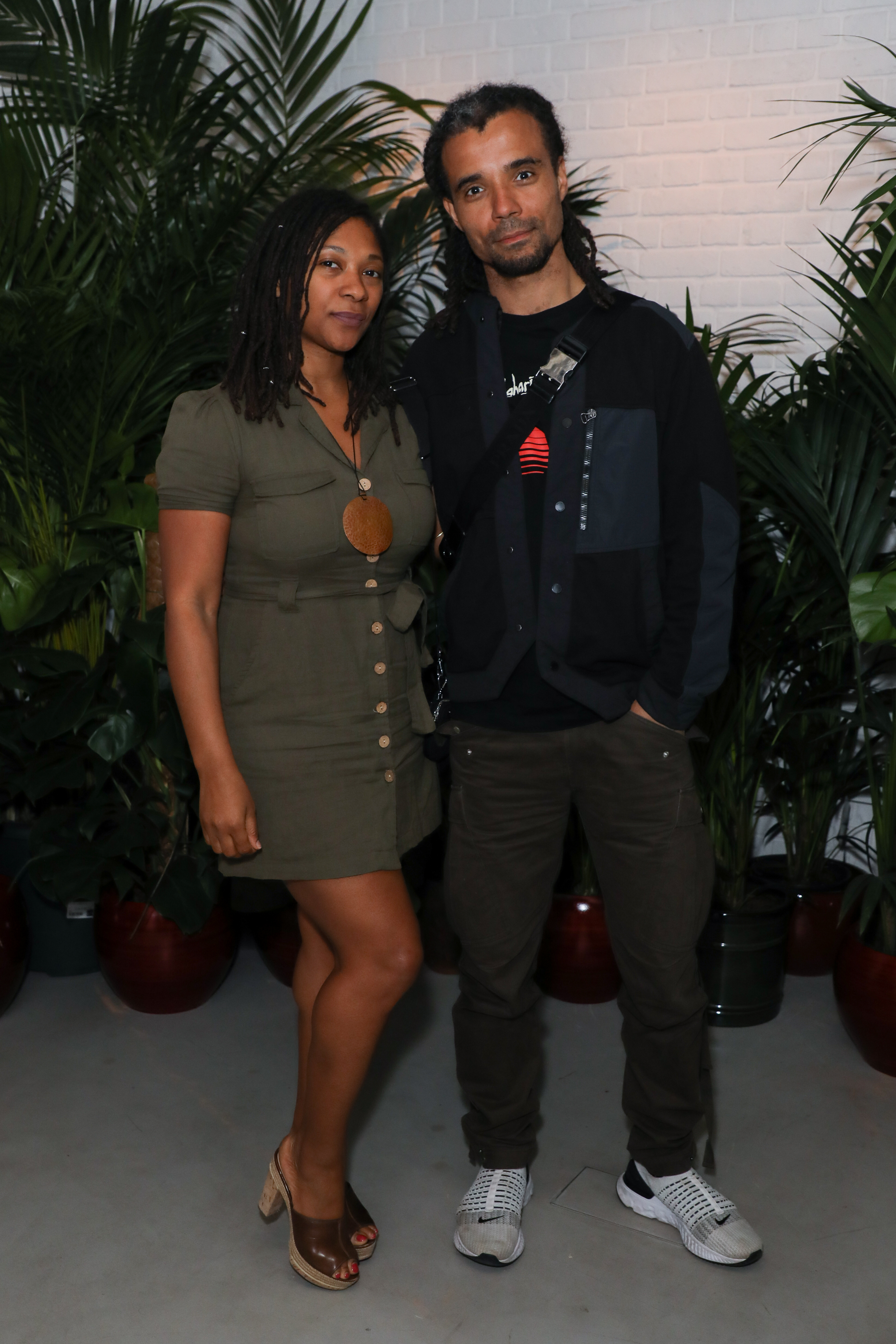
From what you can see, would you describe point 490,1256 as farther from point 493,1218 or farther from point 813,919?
point 813,919

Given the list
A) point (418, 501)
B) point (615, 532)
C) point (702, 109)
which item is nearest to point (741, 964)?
point (615, 532)

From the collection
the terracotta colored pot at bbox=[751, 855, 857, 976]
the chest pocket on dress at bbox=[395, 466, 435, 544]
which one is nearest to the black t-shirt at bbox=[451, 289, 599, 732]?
the chest pocket on dress at bbox=[395, 466, 435, 544]

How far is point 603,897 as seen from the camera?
2.03 m

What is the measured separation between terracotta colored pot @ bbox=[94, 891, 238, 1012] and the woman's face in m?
1.55

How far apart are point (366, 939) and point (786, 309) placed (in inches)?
88.8

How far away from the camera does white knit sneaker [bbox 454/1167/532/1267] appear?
6.57 ft

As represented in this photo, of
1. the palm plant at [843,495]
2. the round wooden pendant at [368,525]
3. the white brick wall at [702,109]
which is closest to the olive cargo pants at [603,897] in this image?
the round wooden pendant at [368,525]

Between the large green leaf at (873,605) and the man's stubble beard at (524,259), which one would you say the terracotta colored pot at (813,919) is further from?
the man's stubble beard at (524,259)

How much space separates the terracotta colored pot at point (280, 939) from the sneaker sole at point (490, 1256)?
1011 millimetres

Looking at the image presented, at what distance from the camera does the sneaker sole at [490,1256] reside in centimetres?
200

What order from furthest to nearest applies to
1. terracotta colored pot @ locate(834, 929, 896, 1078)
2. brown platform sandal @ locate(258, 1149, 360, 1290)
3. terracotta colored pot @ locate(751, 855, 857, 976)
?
terracotta colored pot @ locate(751, 855, 857, 976), terracotta colored pot @ locate(834, 929, 896, 1078), brown platform sandal @ locate(258, 1149, 360, 1290)

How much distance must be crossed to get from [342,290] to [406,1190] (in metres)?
1.60

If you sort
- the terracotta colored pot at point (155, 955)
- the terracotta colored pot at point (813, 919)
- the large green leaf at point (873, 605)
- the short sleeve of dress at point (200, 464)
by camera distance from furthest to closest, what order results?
1. the terracotta colored pot at point (813, 919)
2. the terracotta colored pot at point (155, 955)
3. the large green leaf at point (873, 605)
4. the short sleeve of dress at point (200, 464)

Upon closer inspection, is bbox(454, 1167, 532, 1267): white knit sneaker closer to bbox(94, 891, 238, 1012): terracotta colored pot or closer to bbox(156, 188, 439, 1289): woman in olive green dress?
bbox(156, 188, 439, 1289): woman in olive green dress
